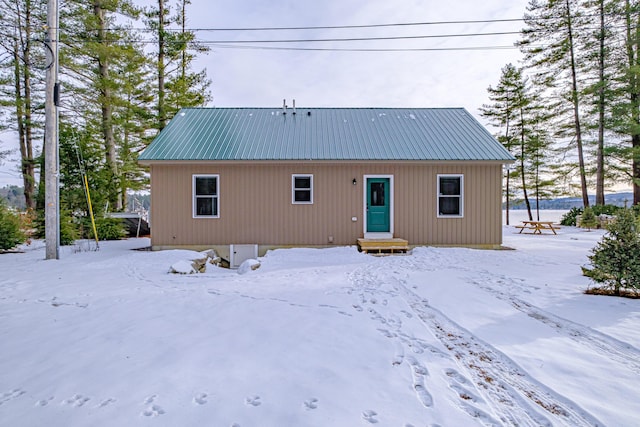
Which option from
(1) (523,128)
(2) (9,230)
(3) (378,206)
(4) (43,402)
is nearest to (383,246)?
(3) (378,206)

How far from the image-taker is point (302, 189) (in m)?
9.38

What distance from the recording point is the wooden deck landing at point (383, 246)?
28.4 feet

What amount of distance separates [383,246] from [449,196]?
2727mm

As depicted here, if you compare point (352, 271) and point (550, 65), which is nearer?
point (352, 271)

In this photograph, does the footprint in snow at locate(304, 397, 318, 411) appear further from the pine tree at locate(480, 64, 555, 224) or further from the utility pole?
the pine tree at locate(480, 64, 555, 224)

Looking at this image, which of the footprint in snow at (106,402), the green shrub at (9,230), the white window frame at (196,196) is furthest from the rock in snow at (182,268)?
the green shrub at (9,230)

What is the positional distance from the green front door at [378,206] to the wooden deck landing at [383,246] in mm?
704

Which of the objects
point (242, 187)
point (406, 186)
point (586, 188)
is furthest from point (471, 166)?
point (586, 188)

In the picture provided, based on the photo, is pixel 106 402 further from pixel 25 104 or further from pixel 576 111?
pixel 576 111

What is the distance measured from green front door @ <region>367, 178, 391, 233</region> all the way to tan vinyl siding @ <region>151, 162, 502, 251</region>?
0.26m

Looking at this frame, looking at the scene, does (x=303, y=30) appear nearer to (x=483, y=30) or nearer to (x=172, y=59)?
(x=483, y=30)

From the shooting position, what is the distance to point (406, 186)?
9.41 m

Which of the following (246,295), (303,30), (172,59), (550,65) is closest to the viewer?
(246,295)

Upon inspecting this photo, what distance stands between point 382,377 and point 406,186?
746cm
